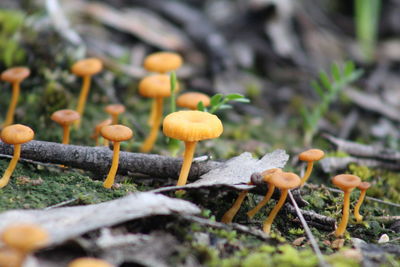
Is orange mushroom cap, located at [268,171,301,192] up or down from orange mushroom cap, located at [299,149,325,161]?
down

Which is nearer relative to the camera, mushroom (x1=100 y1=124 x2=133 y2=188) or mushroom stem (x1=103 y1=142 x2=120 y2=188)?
mushroom (x1=100 y1=124 x2=133 y2=188)

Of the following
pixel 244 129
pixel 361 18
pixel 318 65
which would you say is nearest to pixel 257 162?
pixel 244 129

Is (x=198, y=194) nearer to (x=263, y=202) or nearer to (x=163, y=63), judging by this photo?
(x=263, y=202)

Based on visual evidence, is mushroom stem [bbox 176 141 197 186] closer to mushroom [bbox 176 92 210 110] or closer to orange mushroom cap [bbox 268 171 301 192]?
orange mushroom cap [bbox 268 171 301 192]

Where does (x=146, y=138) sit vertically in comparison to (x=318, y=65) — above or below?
below

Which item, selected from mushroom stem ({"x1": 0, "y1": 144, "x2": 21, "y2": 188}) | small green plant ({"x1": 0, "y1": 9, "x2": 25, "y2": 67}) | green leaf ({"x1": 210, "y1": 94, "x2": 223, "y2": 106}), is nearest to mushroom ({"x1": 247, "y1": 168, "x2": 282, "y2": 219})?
green leaf ({"x1": 210, "y1": 94, "x2": 223, "y2": 106})

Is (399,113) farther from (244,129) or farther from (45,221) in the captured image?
(45,221)

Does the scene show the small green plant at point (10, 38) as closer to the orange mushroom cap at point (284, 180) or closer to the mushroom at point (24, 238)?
the mushroom at point (24, 238)
